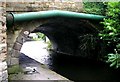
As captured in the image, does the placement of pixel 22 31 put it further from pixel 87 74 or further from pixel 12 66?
pixel 87 74

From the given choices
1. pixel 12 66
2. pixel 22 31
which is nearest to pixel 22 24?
pixel 22 31

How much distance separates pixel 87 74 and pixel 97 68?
→ 3.33ft

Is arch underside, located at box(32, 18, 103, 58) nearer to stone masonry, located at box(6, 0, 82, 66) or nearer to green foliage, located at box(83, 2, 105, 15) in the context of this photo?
green foliage, located at box(83, 2, 105, 15)

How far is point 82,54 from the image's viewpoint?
12953 millimetres

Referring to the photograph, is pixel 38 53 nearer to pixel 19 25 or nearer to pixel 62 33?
pixel 62 33

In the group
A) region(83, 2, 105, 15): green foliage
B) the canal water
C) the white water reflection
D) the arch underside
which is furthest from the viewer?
the white water reflection

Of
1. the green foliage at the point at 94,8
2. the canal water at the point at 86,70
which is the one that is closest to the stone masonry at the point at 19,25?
the green foliage at the point at 94,8

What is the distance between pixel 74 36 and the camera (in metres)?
13.3

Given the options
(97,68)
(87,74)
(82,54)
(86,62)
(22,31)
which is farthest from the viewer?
(82,54)

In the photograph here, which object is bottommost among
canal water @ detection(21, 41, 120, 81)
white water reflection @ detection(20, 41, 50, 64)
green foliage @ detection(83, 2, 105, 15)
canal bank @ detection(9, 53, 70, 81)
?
white water reflection @ detection(20, 41, 50, 64)

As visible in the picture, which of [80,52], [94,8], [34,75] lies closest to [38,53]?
[80,52]

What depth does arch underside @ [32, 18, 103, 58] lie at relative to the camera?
10.1m

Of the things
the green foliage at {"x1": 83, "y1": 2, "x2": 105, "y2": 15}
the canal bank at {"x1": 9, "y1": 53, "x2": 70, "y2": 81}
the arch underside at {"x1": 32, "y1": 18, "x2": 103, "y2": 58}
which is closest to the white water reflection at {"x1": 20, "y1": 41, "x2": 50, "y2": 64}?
the arch underside at {"x1": 32, "y1": 18, "x2": 103, "y2": 58}

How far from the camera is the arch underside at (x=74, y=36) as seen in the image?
10.1 meters
